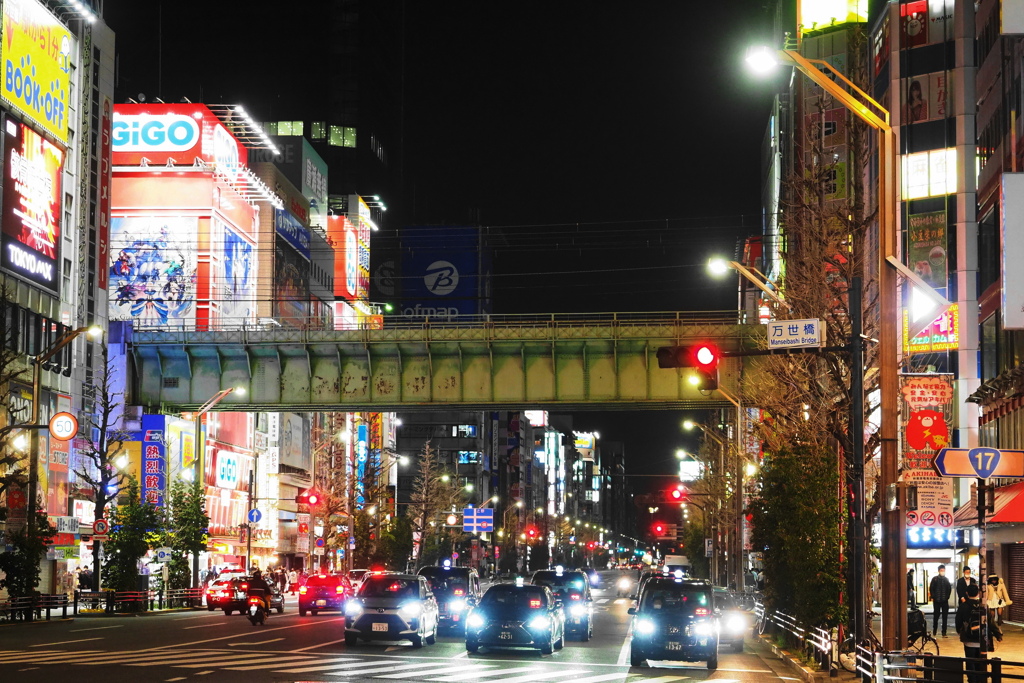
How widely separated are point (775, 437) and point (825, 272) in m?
8.79

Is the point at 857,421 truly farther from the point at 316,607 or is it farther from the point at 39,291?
the point at 39,291

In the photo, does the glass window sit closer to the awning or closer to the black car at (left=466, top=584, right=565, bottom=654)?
the awning

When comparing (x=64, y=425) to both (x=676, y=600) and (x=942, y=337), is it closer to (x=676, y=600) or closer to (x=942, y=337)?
(x=676, y=600)

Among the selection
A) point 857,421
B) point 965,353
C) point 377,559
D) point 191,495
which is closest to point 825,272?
point 857,421

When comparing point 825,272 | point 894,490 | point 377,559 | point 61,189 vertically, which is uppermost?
point 61,189

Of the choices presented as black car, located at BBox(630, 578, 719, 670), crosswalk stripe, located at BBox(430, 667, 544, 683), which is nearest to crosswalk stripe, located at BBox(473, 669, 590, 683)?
crosswalk stripe, located at BBox(430, 667, 544, 683)

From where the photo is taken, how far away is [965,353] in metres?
53.6

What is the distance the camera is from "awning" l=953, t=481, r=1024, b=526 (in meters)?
33.4

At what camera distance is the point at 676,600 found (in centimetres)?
2747

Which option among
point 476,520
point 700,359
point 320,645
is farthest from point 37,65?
point 476,520

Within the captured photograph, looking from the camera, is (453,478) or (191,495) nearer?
(191,495)

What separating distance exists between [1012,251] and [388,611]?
65.7 ft

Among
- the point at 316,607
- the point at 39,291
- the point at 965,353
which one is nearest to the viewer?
the point at 316,607

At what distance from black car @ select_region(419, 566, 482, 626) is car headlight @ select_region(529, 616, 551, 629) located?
8816 millimetres
